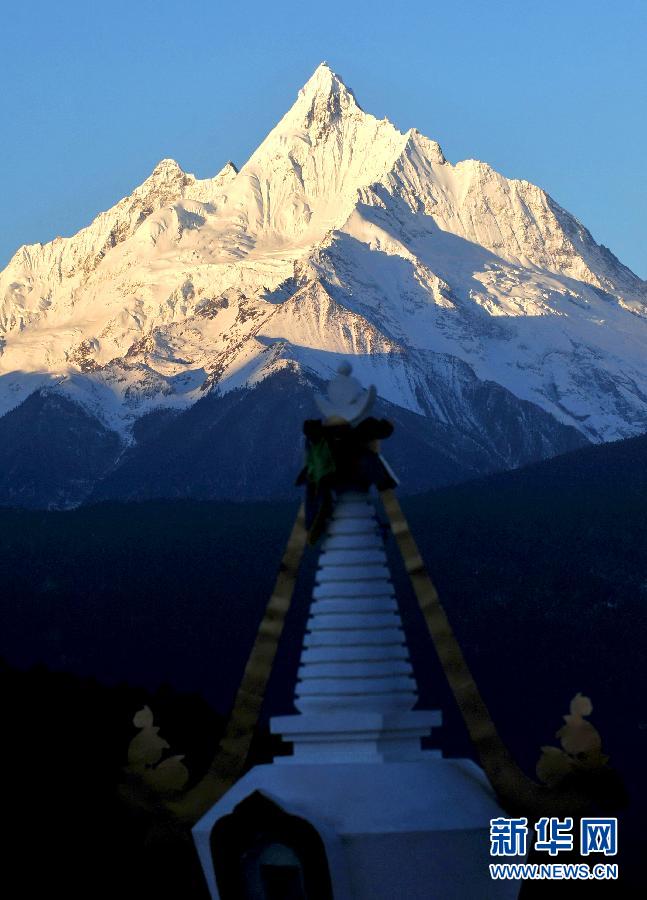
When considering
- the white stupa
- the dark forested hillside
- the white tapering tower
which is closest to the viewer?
the white stupa

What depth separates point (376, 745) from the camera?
85.8ft

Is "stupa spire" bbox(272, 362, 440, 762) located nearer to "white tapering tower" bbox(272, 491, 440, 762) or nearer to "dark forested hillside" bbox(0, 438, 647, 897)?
"white tapering tower" bbox(272, 491, 440, 762)

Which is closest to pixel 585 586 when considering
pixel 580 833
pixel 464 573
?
pixel 464 573

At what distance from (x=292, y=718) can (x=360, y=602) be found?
1584mm

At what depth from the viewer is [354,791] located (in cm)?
2569

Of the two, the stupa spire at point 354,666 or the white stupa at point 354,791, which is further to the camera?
the stupa spire at point 354,666

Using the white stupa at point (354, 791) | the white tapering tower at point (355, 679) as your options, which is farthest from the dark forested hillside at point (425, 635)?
the white tapering tower at point (355, 679)

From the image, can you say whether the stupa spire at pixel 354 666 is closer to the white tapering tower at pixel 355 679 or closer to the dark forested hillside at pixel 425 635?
the white tapering tower at pixel 355 679

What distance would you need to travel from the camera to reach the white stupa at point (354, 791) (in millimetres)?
25547

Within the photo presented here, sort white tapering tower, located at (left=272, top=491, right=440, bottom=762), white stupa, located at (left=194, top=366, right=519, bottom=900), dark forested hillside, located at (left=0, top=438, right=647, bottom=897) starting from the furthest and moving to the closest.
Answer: dark forested hillside, located at (left=0, top=438, right=647, bottom=897)
white tapering tower, located at (left=272, top=491, right=440, bottom=762)
white stupa, located at (left=194, top=366, right=519, bottom=900)

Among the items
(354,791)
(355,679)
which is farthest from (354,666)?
(354,791)

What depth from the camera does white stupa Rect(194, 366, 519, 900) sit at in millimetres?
25547

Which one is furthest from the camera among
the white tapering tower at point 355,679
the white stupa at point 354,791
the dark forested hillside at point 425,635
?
the dark forested hillside at point 425,635

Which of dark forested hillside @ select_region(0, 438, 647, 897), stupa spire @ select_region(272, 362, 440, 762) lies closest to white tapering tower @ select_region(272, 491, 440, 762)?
stupa spire @ select_region(272, 362, 440, 762)
